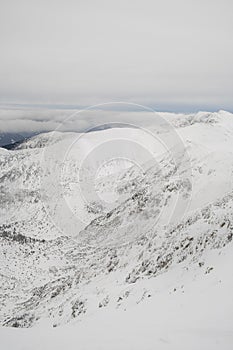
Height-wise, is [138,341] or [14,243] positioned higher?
[138,341]

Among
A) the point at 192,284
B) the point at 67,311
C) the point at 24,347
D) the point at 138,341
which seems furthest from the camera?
the point at 67,311

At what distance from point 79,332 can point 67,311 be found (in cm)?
1495

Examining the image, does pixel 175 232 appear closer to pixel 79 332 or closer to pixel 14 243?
pixel 79 332

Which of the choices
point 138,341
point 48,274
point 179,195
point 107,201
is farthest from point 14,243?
point 138,341

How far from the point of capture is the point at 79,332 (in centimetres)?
1362

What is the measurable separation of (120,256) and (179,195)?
56.8 ft

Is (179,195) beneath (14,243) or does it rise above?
above

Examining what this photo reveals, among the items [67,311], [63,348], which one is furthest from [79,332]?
[67,311]

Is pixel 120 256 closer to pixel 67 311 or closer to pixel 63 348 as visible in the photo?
pixel 67 311

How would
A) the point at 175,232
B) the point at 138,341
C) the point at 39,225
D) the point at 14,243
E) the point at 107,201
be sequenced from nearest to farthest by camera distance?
1. the point at 138,341
2. the point at 175,232
3. the point at 14,243
4. the point at 107,201
5. the point at 39,225

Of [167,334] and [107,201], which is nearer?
[167,334]

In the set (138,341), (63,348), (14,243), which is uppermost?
(138,341)

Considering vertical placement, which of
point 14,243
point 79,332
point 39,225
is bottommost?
point 39,225

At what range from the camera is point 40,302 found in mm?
36906
